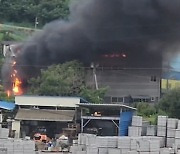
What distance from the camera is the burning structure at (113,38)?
3619 centimetres

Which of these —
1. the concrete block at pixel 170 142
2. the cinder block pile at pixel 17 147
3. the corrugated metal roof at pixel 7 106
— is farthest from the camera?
the corrugated metal roof at pixel 7 106

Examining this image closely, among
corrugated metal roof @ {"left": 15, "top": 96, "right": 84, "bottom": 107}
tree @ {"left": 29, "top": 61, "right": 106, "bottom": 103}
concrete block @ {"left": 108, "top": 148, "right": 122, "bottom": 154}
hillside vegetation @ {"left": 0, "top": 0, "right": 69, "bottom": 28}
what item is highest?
hillside vegetation @ {"left": 0, "top": 0, "right": 69, "bottom": 28}

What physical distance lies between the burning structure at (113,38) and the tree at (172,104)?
23.0 feet

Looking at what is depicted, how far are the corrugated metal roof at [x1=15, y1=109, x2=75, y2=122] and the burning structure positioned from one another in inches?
409

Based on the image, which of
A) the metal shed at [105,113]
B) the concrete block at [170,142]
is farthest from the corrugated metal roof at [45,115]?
the concrete block at [170,142]

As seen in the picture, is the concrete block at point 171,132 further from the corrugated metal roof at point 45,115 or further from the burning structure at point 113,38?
the burning structure at point 113,38

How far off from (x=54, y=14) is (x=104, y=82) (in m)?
19.9

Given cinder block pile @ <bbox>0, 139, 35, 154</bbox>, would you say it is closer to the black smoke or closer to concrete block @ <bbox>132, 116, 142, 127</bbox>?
concrete block @ <bbox>132, 116, 142, 127</bbox>

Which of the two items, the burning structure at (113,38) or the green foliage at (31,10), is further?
the green foliage at (31,10)

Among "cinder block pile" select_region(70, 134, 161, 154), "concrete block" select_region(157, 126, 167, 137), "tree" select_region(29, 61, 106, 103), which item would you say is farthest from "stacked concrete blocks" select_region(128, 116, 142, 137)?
"tree" select_region(29, 61, 106, 103)

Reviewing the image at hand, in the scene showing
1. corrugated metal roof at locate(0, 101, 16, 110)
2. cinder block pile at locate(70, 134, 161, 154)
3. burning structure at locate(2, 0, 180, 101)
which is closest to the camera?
cinder block pile at locate(70, 134, 161, 154)

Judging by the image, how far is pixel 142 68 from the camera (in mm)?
35812

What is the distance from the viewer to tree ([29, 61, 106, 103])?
3256 cm

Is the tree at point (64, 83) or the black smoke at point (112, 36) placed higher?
the black smoke at point (112, 36)
